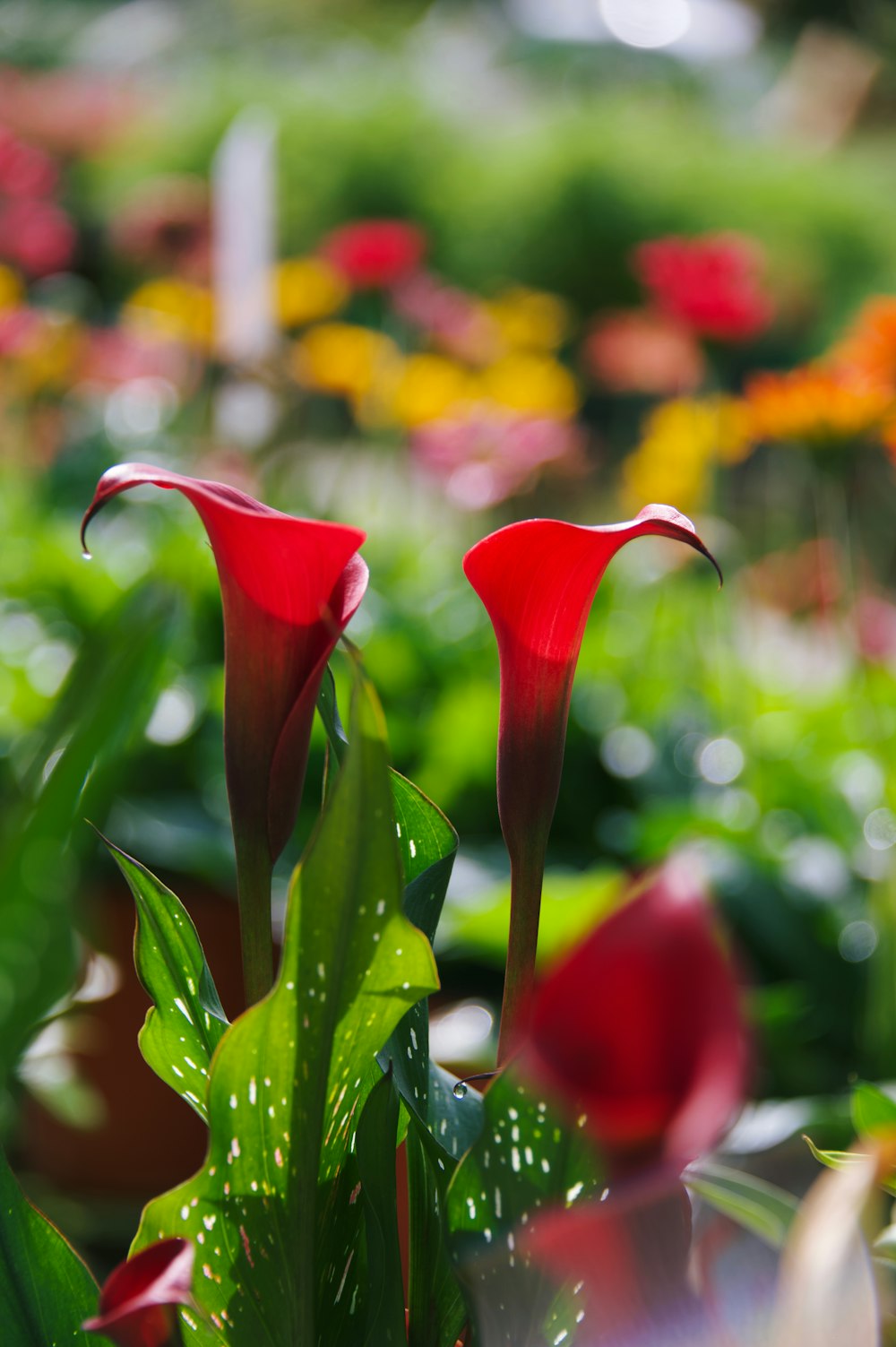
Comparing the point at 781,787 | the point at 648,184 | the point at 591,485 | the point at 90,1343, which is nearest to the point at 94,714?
the point at 90,1343

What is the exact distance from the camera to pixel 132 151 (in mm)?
6082

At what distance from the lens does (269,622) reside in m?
0.23

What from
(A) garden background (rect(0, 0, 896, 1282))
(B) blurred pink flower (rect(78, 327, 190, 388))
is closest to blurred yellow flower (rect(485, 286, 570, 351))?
(A) garden background (rect(0, 0, 896, 1282))

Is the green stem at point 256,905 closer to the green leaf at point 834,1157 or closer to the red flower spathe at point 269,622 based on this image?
the red flower spathe at point 269,622

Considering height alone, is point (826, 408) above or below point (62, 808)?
below

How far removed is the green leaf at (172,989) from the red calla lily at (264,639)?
1 cm

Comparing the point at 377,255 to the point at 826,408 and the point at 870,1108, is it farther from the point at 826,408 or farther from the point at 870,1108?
the point at 870,1108

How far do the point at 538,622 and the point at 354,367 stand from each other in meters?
1.42

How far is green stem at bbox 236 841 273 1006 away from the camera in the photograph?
0.81 feet

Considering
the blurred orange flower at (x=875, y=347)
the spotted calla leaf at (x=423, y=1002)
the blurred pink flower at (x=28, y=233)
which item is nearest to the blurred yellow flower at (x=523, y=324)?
the blurred pink flower at (x=28, y=233)

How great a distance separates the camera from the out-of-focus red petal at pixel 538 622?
0.71 feet

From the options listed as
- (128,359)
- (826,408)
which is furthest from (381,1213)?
(128,359)

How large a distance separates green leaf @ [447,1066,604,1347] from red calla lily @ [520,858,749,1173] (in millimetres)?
87

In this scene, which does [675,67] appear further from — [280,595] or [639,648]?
[280,595]
